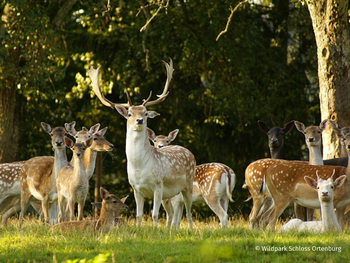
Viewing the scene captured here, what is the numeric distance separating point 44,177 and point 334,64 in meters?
5.25

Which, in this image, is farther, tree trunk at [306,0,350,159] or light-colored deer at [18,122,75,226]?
tree trunk at [306,0,350,159]

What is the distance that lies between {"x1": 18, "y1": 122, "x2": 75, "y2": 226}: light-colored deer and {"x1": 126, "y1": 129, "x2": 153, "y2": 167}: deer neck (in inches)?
56.6

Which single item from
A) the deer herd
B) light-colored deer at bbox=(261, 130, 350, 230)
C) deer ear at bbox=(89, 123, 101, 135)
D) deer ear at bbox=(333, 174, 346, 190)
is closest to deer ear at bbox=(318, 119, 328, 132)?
the deer herd

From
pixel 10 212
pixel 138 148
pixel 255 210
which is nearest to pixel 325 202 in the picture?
pixel 255 210

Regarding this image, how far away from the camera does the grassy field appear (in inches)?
230

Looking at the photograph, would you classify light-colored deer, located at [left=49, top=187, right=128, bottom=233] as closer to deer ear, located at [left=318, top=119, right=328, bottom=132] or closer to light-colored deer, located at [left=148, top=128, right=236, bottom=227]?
light-colored deer, located at [left=148, top=128, right=236, bottom=227]

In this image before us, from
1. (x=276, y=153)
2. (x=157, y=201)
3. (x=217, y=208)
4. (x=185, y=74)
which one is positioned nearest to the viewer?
(x=157, y=201)

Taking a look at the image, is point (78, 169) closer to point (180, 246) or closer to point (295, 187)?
point (180, 246)

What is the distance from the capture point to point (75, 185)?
8.08m

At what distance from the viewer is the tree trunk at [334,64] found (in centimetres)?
973

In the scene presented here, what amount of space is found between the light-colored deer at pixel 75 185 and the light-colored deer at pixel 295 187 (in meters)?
2.63


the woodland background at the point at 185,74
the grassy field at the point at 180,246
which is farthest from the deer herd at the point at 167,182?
the woodland background at the point at 185,74

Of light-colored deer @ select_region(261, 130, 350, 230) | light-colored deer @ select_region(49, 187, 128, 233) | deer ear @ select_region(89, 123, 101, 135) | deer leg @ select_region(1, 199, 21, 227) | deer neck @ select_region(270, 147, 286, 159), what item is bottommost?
deer leg @ select_region(1, 199, 21, 227)

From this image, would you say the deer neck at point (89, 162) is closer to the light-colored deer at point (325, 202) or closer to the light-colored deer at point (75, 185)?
the light-colored deer at point (75, 185)
